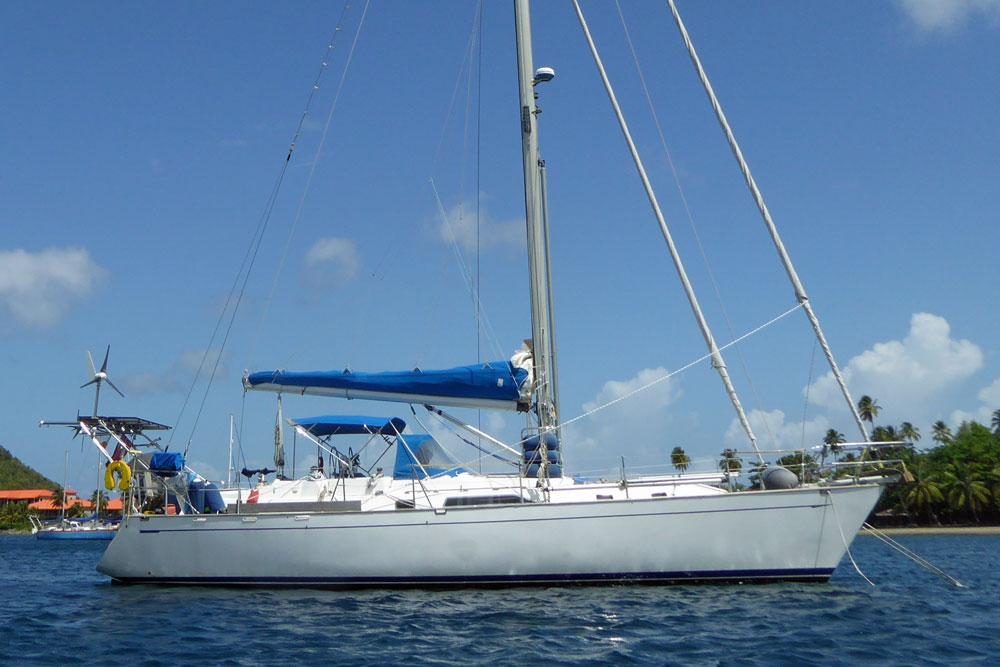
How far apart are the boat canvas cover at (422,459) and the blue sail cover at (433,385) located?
837 millimetres

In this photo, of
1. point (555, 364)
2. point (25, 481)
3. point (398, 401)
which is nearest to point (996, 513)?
point (555, 364)

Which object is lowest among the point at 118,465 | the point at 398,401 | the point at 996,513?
the point at 996,513

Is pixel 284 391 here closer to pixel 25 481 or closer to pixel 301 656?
pixel 301 656

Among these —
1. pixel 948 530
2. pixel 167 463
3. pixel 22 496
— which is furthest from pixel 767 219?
pixel 22 496

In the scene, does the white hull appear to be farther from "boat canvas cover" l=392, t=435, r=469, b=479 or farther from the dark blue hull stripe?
"boat canvas cover" l=392, t=435, r=469, b=479

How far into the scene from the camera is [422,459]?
15.4 metres

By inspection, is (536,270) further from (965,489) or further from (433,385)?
(965,489)

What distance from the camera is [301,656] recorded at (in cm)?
885

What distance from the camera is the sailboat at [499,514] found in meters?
12.3

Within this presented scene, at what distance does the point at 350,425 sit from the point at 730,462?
7.30 metres

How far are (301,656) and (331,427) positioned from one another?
697 centimetres

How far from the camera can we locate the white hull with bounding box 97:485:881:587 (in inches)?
483

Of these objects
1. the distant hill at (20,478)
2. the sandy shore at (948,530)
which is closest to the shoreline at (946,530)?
the sandy shore at (948,530)

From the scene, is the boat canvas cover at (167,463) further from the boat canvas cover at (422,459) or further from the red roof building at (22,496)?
the red roof building at (22,496)
